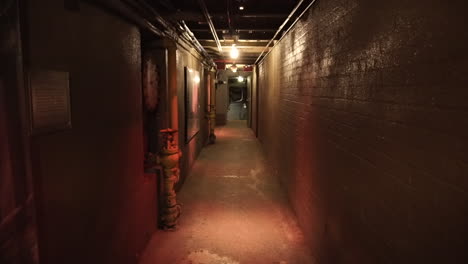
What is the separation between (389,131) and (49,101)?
2.03 m

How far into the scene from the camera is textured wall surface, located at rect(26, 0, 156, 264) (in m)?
1.73

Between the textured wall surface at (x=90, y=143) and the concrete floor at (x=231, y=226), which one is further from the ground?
the textured wall surface at (x=90, y=143)

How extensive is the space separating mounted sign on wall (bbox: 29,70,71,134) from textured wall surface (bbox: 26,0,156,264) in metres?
0.05

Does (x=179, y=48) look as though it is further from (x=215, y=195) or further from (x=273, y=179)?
(x=273, y=179)

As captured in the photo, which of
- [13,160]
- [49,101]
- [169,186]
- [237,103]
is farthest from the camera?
[237,103]

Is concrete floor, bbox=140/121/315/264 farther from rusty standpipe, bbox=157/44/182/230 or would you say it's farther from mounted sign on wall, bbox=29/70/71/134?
mounted sign on wall, bbox=29/70/71/134

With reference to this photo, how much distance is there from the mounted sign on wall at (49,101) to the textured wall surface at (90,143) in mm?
51

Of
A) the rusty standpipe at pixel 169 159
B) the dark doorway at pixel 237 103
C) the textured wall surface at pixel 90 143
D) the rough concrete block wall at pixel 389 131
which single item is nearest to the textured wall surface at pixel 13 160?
the textured wall surface at pixel 90 143

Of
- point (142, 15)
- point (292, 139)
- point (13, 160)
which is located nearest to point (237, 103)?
point (292, 139)

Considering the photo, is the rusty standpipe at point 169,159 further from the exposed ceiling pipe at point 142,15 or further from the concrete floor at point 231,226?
the exposed ceiling pipe at point 142,15

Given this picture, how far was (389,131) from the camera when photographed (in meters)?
1.86

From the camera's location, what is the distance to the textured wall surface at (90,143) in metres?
1.73

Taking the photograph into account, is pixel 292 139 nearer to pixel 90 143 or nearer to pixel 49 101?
pixel 90 143

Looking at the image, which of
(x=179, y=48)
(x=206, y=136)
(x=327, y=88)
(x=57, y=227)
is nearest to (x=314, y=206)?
(x=327, y=88)
